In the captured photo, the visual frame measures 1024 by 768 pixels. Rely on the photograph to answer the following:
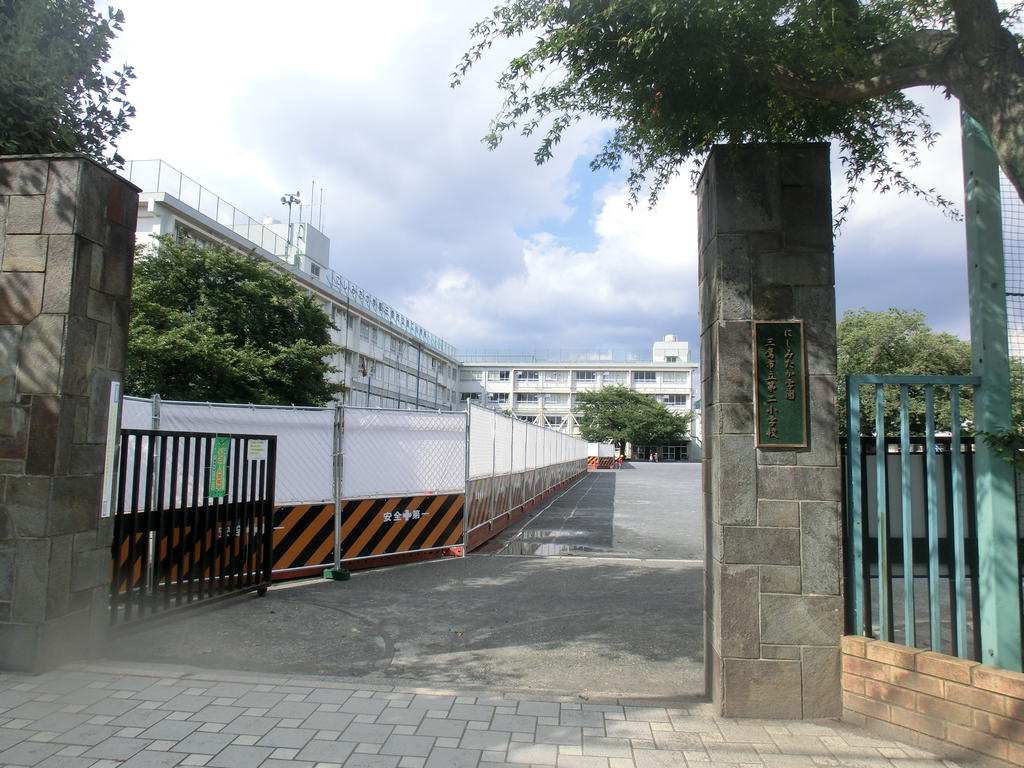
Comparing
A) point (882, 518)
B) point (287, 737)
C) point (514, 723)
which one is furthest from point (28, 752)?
point (882, 518)

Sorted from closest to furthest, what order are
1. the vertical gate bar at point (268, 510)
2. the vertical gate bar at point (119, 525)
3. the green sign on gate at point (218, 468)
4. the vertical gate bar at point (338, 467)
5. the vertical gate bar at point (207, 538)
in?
the vertical gate bar at point (119, 525) < the vertical gate bar at point (207, 538) < the green sign on gate at point (218, 468) < the vertical gate bar at point (268, 510) < the vertical gate bar at point (338, 467)

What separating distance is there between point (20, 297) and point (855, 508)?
19.2 feet

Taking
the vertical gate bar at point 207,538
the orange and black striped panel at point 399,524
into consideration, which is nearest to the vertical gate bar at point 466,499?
the orange and black striped panel at point 399,524

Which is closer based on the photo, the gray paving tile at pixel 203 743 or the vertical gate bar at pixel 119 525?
the gray paving tile at pixel 203 743

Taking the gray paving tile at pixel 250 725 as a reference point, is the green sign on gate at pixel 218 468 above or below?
above

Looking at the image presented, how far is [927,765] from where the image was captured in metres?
3.62

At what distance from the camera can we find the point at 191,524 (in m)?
6.54

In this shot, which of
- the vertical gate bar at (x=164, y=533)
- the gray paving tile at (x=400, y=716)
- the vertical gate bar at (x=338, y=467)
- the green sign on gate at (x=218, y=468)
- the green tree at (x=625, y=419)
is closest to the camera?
the gray paving tile at (x=400, y=716)

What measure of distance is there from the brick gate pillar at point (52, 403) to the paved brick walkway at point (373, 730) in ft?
1.73

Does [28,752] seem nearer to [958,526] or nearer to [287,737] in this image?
[287,737]

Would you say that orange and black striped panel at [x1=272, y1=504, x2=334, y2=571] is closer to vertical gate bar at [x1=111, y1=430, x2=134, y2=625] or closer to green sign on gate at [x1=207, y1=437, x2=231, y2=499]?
green sign on gate at [x1=207, y1=437, x2=231, y2=499]

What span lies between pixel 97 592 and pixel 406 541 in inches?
189

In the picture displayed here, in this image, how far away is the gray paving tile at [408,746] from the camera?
363 cm

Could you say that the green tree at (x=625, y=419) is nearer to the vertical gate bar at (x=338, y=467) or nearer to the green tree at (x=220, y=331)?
the green tree at (x=220, y=331)
